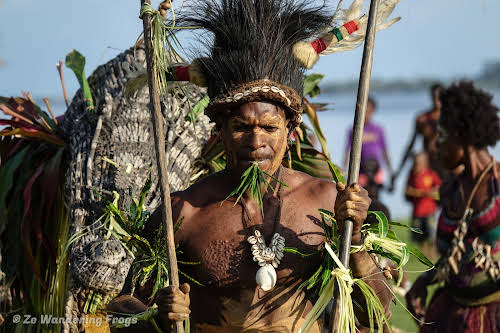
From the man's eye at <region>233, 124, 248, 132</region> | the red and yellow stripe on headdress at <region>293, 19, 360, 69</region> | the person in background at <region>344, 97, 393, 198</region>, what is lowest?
the person in background at <region>344, 97, 393, 198</region>

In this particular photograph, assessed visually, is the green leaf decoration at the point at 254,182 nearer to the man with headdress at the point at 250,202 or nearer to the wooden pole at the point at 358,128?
the man with headdress at the point at 250,202

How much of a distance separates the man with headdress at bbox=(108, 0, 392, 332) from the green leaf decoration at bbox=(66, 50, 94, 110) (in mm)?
1929

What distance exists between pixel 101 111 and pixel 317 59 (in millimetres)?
2012

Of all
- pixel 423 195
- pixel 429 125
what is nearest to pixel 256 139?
pixel 423 195

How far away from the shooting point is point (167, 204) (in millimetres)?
3221

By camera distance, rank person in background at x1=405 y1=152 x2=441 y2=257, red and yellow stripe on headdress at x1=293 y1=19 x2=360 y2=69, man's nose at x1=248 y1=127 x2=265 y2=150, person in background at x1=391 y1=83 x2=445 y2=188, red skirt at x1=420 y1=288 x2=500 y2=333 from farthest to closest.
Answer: person in background at x1=391 y1=83 x2=445 y2=188 < person in background at x1=405 y1=152 x2=441 y2=257 < red skirt at x1=420 y1=288 x2=500 y2=333 < red and yellow stripe on headdress at x1=293 y1=19 x2=360 y2=69 < man's nose at x1=248 y1=127 x2=265 y2=150

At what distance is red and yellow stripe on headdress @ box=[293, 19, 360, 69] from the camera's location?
3588 mm

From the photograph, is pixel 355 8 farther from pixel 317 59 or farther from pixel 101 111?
pixel 101 111

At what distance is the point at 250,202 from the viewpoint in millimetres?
3566

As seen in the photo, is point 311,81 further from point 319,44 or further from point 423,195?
point 423,195

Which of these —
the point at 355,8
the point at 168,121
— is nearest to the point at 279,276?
the point at 355,8

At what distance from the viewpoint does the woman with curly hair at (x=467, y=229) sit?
524 centimetres

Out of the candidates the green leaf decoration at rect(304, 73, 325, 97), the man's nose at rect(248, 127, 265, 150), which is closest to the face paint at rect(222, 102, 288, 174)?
the man's nose at rect(248, 127, 265, 150)

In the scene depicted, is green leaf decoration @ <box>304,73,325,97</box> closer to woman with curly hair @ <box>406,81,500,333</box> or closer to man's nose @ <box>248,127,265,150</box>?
woman with curly hair @ <box>406,81,500,333</box>
